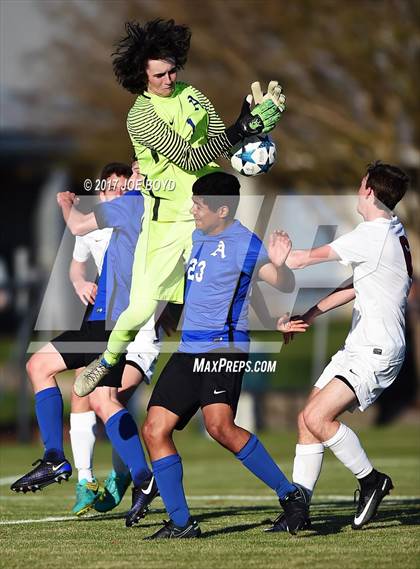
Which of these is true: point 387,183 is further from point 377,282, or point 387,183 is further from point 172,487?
point 172,487

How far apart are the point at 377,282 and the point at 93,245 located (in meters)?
2.83

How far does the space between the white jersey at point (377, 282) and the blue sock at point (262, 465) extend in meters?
0.92

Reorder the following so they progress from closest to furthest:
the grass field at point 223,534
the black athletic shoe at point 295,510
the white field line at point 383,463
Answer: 1. the grass field at point 223,534
2. the black athletic shoe at point 295,510
3. the white field line at point 383,463

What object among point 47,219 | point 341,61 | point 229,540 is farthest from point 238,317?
point 47,219

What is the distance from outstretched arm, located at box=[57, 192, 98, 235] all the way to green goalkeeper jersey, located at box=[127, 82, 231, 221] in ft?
1.74

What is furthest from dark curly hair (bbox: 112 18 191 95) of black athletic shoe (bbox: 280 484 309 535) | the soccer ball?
black athletic shoe (bbox: 280 484 309 535)

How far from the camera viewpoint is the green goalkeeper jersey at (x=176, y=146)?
870 centimetres

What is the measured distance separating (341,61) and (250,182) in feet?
21.8

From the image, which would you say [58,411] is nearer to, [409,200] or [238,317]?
[238,317]

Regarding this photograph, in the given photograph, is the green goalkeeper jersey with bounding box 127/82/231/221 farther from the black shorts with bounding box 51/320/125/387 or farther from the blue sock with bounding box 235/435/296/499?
the blue sock with bounding box 235/435/296/499

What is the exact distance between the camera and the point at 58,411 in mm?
9320

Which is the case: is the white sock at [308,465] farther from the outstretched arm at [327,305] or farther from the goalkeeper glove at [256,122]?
the goalkeeper glove at [256,122]

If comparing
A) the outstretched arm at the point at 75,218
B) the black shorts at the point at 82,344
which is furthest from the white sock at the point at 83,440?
the outstretched arm at the point at 75,218

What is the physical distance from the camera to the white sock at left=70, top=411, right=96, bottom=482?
974 centimetres
